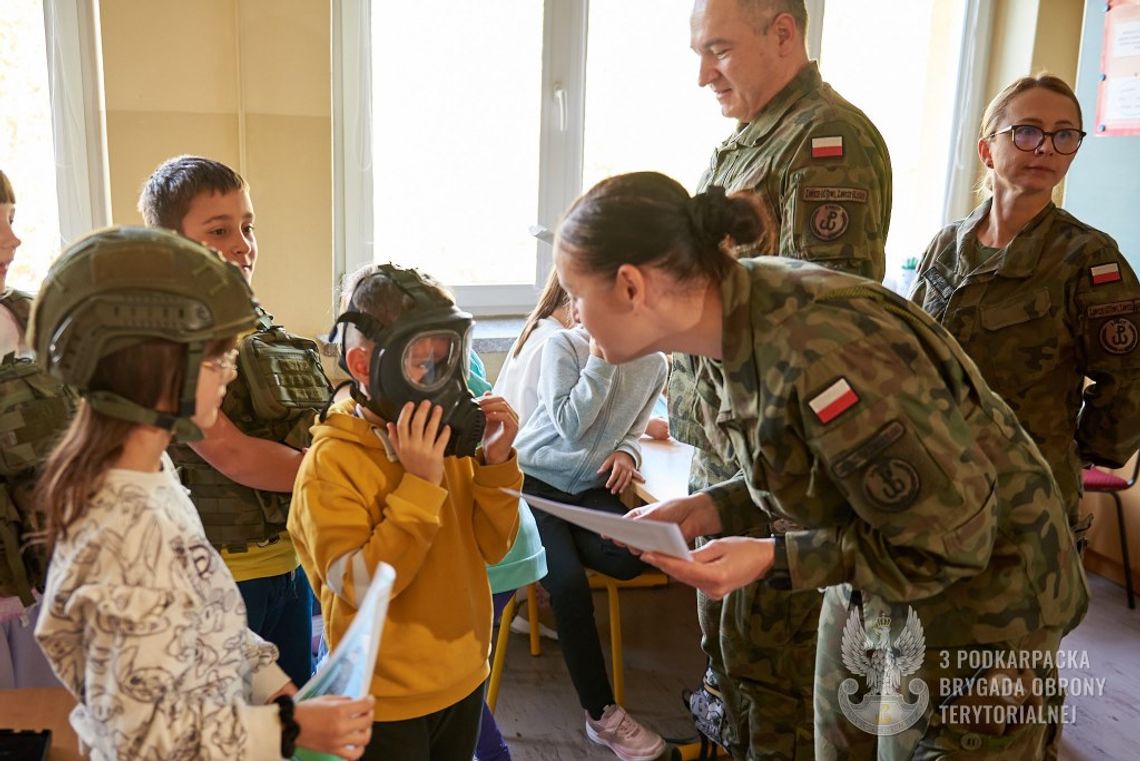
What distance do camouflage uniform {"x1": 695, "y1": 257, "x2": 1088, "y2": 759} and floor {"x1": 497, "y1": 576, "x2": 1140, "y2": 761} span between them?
1.46 m

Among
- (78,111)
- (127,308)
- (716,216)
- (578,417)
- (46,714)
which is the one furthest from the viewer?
(78,111)

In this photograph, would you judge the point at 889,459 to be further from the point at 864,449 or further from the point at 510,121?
the point at 510,121

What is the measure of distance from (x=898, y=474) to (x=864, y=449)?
51 millimetres

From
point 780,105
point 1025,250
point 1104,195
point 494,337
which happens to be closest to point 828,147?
point 780,105

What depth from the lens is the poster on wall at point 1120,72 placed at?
3557mm

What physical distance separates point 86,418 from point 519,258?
3.04 metres

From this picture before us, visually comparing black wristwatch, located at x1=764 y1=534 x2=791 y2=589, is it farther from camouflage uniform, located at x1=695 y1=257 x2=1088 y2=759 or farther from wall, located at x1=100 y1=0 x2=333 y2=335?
wall, located at x1=100 y1=0 x2=333 y2=335

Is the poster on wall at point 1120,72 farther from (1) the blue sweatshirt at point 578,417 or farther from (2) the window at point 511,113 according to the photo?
(1) the blue sweatshirt at point 578,417

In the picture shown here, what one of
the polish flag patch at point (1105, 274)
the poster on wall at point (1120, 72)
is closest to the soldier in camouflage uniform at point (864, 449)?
the polish flag patch at point (1105, 274)

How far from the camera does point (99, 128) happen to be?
119 inches

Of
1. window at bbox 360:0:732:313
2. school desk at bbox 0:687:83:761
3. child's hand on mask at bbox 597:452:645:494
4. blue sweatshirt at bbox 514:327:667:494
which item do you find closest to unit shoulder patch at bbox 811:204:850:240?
blue sweatshirt at bbox 514:327:667:494

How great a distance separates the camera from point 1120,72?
3.61m

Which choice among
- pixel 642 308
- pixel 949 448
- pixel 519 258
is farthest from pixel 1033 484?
pixel 519 258

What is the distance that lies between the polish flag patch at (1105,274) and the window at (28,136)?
3.03 meters
